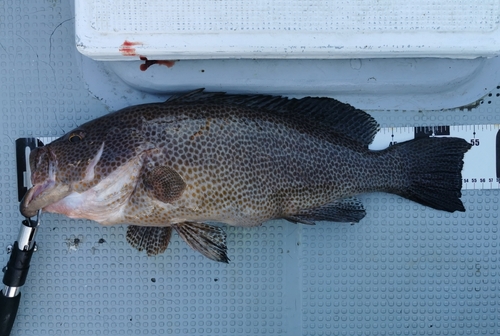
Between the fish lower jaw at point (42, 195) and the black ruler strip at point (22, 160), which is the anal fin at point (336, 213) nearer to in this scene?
the fish lower jaw at point (42, 195)

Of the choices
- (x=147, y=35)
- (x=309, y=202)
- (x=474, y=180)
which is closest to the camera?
(x=147, y=35)

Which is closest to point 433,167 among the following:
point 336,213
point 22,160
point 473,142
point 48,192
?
point 473,142


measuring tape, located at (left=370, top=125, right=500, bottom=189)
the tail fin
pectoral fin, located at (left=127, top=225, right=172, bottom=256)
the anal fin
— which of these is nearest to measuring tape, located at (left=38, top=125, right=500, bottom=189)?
measuring tape, located at (left=370, top=125, right=500, bottom=189)

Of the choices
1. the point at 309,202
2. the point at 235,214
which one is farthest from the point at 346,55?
the point at 235,214

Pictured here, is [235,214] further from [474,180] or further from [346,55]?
[474,180]

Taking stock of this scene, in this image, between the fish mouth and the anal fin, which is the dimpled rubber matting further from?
the fish mouth

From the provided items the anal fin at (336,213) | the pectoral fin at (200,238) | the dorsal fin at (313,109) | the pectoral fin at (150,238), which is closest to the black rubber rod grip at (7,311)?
the pectoral fin at (150,238)

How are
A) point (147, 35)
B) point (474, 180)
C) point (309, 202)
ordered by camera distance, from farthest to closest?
point (474, 180) < point (309, 202) < point (147, 35)
